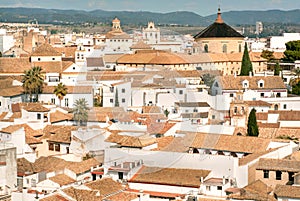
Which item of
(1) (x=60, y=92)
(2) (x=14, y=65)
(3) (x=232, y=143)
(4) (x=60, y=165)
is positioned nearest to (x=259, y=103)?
(3) (x=232, y=143)

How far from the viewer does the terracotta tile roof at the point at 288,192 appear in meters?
11.8

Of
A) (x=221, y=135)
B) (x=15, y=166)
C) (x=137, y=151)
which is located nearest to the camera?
(x=15, y=166)

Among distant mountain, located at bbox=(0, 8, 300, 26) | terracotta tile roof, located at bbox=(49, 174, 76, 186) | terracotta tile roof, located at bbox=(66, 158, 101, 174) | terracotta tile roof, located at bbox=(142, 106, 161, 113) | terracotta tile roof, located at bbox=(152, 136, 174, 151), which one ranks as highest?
distant mountain, located at bbox=(0, 8, 300, 26)

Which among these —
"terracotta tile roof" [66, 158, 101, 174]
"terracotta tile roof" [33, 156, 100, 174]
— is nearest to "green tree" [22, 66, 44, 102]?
"terracotta tile roof" [33, 156, 100, 174]

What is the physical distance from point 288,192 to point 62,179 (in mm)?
4863

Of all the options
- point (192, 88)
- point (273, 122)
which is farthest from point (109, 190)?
point (192, 88)

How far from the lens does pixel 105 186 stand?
1274cm

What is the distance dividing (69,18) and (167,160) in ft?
361

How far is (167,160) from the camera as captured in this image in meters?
14.1

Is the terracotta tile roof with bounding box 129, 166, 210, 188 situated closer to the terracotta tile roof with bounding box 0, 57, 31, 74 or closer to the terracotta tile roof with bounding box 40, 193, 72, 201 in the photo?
the terracotta tile roof with bounding box 40, 193, 72, 201

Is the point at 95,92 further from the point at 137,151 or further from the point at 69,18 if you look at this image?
the point at 69,18

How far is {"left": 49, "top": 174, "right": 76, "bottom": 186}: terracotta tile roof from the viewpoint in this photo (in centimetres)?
1335

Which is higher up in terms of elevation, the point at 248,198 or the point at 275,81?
the point at 275,81

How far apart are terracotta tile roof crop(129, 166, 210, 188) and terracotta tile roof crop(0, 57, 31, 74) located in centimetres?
1631
